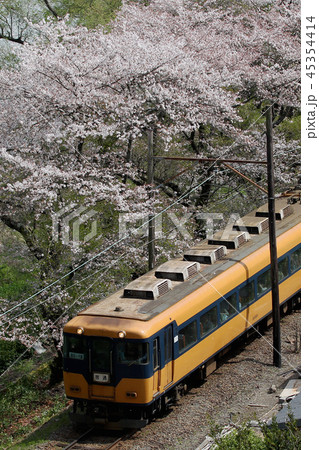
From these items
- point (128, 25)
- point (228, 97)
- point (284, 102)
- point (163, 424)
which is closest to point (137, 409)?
point (163, 424)

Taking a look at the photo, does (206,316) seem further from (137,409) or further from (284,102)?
(284,102)

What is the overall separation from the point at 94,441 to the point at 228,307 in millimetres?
4509

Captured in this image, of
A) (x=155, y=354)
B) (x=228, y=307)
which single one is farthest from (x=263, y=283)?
(x=155, y=354)

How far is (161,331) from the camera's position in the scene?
40.2 feet

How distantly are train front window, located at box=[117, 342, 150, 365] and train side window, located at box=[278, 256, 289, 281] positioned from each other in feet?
20.1

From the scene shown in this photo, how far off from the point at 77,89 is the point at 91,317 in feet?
23.5

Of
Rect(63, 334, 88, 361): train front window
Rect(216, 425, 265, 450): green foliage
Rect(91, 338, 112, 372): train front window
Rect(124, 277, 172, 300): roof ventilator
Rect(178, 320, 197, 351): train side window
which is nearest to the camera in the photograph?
Rect(216, 425, 265, 450): green foliage

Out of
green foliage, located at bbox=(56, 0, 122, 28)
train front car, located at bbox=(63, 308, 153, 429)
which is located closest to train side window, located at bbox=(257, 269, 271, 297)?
train front car, located at bbox=(63, 308, 153, 429)

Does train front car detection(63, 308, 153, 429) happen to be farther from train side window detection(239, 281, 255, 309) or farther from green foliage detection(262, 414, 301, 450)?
train side window detection(239, 281, 255, 309)

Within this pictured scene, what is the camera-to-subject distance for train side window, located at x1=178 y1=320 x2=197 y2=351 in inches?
510

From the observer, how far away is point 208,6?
1039 inches

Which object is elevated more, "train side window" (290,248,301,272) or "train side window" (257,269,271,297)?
"train side window" (290,248,301,272)

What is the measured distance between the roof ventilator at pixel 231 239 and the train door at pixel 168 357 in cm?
434

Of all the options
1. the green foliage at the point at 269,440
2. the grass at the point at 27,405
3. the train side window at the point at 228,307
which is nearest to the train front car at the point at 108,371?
the grass at the point at 27,405
